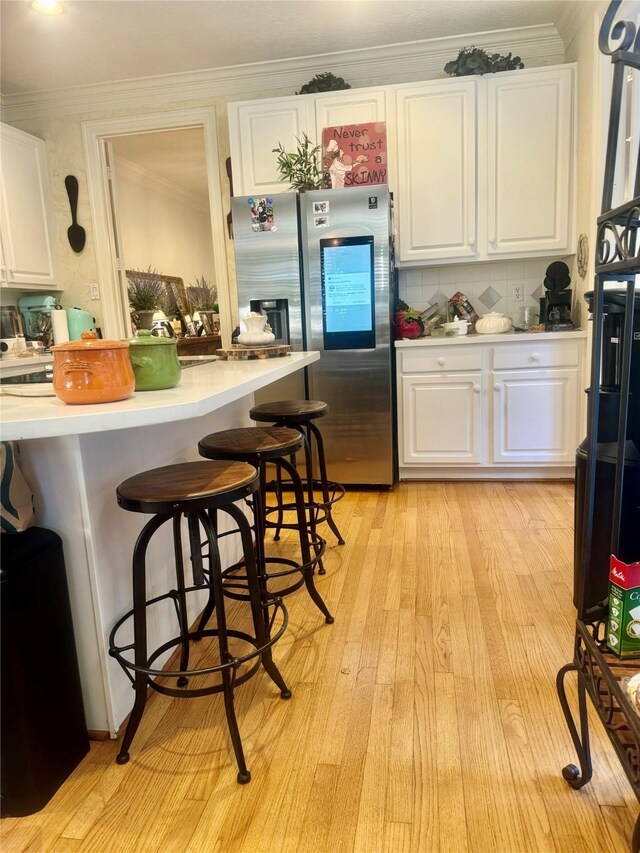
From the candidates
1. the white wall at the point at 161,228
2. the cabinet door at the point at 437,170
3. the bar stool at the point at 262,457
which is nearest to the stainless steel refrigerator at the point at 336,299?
the cabinet door at the point at 437,170

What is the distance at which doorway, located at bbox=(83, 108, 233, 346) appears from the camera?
13.0 ft

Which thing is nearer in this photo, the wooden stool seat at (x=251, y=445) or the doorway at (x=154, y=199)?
the wooden stool seat at (x=251, y=445)

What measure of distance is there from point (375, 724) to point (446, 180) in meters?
3.06

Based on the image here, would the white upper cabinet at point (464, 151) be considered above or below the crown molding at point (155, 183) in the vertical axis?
below

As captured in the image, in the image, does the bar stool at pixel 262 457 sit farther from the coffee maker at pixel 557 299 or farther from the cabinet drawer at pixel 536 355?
the coffee maker at pixel 557 299

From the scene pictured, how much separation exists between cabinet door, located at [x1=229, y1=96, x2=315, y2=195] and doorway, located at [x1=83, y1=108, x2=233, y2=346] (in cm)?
40

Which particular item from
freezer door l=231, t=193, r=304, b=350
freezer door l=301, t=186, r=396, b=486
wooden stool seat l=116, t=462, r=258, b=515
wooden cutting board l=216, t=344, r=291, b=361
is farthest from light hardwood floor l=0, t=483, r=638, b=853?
freezer door l=231, t=193, r=304, b=350

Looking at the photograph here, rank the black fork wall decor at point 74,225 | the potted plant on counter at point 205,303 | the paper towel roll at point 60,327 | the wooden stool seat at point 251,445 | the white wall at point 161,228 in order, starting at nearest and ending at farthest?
1. the wooden stool seat at point 251,445
2. the paper towel roll at point 60,327
3. the black fork wall decor at point 74,225
4. the white wall at point 161,228
5. the potted plant on counter at point 205,303

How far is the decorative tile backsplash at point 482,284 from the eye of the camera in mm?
3701

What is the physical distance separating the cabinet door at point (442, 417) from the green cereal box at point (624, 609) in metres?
2.31

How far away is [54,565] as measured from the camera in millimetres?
1279

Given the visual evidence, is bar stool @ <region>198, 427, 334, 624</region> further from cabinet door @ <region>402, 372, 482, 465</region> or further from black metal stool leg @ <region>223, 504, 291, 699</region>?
cabinet door @ <region>402, 372, 482, 465</region>

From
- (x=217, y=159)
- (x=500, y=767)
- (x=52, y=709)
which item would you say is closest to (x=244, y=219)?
(x=217, y=159)

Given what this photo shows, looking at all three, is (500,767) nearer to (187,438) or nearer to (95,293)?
(187,438)
